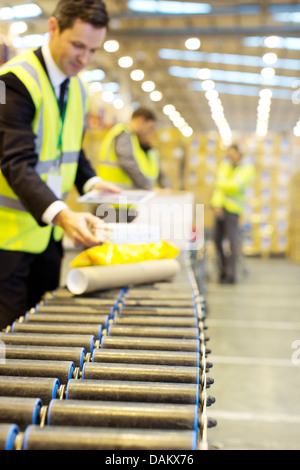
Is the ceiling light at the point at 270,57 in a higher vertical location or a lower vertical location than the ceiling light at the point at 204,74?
lower

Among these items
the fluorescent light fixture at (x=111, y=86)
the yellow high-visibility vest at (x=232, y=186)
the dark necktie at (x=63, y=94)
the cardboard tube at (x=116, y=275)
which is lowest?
the cardboard tube at (x=116, y=275)

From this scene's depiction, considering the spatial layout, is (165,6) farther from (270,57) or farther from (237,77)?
(237,77)

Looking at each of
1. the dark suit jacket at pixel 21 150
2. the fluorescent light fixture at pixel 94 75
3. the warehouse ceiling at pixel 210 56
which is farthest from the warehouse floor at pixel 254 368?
the fluorescent light fixture at pixel 94 75

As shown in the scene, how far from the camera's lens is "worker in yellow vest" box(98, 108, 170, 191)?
15.1 ft

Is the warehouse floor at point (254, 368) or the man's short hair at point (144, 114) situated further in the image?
the man's short hair at point (144, 114)

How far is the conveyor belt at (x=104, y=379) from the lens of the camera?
81cm

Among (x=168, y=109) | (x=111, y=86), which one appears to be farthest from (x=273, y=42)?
(x=168, y=109)

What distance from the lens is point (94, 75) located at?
1507cm

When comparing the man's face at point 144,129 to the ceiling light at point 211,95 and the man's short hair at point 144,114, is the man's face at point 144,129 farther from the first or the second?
the ceiling light at point 211,95

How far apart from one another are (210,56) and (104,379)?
45.1 feet

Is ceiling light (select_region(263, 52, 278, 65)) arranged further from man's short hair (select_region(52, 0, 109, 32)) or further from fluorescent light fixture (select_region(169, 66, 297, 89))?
man's short hair (select_region(52, 0, 109, 32))

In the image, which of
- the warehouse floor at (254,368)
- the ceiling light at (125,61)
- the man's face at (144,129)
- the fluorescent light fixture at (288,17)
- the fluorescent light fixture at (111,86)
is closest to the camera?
the warehouse floor at (254,368)

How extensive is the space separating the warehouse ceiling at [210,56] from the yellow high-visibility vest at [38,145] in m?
2.64

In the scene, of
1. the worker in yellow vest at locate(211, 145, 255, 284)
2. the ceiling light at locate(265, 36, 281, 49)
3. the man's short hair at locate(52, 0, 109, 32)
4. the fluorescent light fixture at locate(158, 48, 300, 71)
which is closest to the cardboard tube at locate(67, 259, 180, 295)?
the man's short hair at locate(52, 0, 109, 32)
